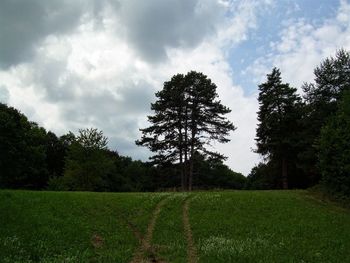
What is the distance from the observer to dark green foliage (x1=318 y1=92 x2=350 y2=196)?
42500 millimetres

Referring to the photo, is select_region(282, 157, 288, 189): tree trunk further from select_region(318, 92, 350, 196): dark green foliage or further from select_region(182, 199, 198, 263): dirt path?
select_region(182, 199, 198, 263): dirt path

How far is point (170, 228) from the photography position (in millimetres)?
30453

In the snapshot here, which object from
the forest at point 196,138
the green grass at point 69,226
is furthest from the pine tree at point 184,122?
the green grass at point 69,226

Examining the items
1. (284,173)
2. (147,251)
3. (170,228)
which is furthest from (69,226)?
(284,173)

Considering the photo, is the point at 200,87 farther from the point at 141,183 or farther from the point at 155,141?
the point at 141,183

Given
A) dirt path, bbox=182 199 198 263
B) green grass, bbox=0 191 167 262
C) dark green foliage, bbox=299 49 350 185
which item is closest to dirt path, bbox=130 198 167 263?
green grass, bbox=0 191 167 262

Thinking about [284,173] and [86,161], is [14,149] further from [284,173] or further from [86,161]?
[284,173]

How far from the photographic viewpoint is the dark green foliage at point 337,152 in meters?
42.5

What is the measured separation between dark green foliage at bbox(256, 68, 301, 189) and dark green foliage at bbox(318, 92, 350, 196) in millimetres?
19866

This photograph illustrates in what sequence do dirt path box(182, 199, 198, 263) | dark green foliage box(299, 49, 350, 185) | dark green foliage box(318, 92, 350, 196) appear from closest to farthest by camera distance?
dirt path box(182, 199, 198, 263) → dark green foliage box(318, 92, 350, 196) → dark green foliage box(299, 49, 350, 185)

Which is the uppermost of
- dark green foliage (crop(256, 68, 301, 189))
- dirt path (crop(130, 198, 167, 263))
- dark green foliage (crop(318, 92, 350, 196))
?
dark green foliage (crop(256, 68, 301, 189))

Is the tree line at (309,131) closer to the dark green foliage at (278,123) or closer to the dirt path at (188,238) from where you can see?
the dark green foliage at (278,123)

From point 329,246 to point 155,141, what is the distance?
166 ft

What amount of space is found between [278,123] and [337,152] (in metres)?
25.0
